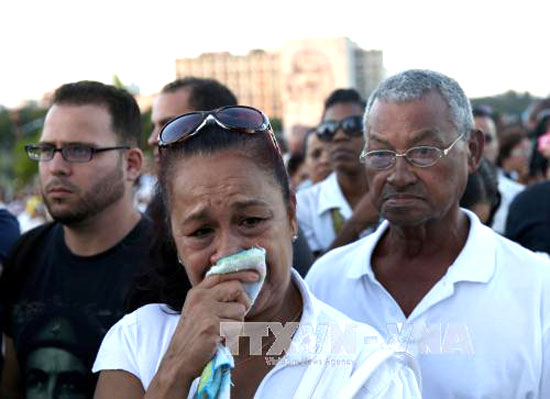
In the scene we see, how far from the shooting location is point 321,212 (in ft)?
16.6

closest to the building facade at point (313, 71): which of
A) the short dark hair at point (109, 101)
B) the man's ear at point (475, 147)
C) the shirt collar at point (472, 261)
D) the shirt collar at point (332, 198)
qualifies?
the shirt collar at point (332, 198)

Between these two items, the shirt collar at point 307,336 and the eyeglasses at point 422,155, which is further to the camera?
the eyeglasses at point 422,155

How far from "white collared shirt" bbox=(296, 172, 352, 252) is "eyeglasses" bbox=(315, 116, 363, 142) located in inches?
15.6

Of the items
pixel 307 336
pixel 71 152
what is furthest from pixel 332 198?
pixel 307 336

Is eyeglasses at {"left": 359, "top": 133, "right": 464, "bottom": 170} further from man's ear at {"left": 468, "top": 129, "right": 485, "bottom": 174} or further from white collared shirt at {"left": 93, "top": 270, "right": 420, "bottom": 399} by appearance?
white collared shirt at {"left": 93, "top": 270, "right": 420, "bottom": 399}

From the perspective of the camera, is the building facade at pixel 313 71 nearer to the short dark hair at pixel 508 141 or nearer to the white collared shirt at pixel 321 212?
the short dark hair at pixel 508 141

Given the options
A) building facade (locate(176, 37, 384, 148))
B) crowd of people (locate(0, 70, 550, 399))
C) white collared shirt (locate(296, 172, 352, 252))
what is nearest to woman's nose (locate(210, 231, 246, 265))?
crowd of people (locate(0, 70, 550, 399))

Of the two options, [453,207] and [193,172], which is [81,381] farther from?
[453,207]

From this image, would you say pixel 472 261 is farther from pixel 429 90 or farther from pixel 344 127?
pixel 344 127

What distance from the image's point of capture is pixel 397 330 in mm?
2686

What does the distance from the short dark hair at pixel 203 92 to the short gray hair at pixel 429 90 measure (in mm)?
1550

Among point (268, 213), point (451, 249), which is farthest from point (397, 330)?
point (268, 213)

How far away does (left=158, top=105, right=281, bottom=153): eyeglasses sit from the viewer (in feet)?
7.06

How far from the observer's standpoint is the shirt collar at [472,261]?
2.68m
